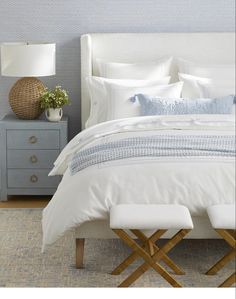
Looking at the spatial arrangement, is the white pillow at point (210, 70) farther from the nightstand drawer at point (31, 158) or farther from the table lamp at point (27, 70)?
the nightstand drawer at point (31, 158)

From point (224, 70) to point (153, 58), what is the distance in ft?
1.82

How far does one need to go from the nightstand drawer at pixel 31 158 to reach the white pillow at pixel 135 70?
28.0 inches

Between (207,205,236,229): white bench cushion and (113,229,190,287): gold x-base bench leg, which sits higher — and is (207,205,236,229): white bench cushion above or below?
above

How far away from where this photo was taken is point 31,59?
4.30 metres

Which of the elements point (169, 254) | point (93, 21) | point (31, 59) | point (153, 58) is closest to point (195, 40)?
point (153, 58)

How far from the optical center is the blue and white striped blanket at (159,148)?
303 centimetres

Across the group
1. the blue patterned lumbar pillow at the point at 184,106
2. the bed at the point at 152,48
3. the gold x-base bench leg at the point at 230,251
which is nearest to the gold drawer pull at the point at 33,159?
the bed at the point at 152,48

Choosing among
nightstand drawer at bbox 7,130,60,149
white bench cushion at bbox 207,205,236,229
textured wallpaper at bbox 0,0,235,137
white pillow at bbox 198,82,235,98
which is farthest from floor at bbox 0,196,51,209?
white bench cushion at bbox 207,205,236,229

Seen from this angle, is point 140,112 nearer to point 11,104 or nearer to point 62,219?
point 11,104

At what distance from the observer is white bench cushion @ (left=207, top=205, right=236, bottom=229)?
251 cm

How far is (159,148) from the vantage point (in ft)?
10.1

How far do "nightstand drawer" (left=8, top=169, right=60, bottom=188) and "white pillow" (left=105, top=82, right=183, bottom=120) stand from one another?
2.08 ft

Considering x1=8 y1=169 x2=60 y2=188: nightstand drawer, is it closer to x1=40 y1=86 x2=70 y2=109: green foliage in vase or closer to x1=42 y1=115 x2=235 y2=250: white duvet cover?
x1=40 y1=86 x2=70 y2=109: green foliage in vase

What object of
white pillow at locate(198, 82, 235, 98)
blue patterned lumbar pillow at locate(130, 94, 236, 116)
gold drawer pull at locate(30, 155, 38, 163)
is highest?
white pillow at locate(198, 82, 235, 98)
